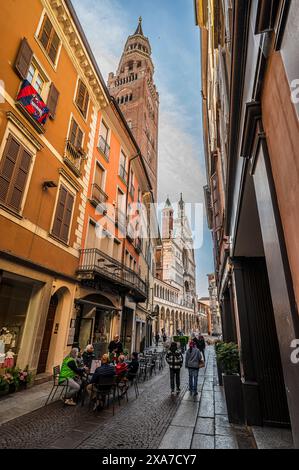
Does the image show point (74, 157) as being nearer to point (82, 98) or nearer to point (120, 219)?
point (82, 98)

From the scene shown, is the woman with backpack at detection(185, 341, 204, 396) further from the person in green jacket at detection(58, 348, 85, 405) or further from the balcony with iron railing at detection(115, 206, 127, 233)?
the balcony with iron railing at detection(115, 206, 127, 233)

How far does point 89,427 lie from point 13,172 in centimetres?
767

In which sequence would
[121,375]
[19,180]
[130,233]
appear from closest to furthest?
[121,375]
[19,180]
[130,233]

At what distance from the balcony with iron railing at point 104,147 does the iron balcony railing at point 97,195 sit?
2.50m

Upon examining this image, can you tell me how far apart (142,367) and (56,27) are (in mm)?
16338

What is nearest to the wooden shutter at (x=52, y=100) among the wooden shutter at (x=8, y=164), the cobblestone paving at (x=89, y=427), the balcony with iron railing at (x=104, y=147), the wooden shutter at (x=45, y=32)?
the wooden shutter at (x=45, y=32)

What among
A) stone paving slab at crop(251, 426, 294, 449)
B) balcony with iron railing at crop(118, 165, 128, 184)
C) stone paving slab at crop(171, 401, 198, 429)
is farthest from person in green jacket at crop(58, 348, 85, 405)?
balcony with iron railing at crop(118, 165, 128, 184)

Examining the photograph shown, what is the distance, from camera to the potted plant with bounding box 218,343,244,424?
5656mm

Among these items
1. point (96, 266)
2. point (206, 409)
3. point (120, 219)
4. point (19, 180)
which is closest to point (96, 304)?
point (96, 266)

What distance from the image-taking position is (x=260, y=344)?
19.2ft

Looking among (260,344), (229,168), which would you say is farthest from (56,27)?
(260,344)

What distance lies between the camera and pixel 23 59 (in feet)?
28.9

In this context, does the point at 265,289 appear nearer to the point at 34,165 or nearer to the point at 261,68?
the point at 261,68

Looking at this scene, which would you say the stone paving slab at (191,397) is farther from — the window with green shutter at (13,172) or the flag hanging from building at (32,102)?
the flag hanging from building at (32,102)
